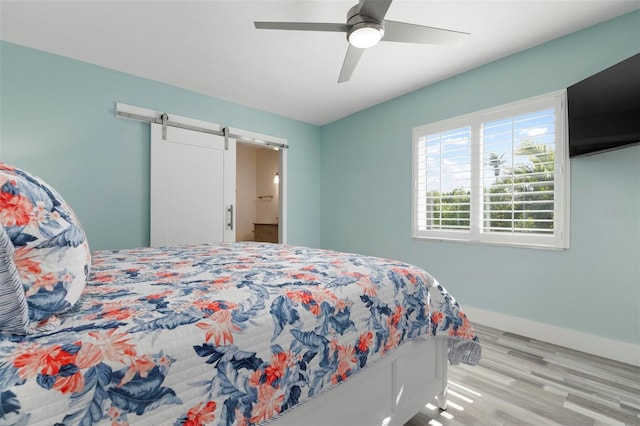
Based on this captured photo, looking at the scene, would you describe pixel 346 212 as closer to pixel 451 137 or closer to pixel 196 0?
pixel 451 137

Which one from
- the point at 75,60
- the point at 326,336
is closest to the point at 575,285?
the point at 326,336

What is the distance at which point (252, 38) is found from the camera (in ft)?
8.14

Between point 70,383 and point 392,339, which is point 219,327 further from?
point 392,339

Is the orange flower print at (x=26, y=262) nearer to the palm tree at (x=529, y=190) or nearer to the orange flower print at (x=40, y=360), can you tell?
the orange flower print at (x=40, y=360)

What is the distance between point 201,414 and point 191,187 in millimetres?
3120

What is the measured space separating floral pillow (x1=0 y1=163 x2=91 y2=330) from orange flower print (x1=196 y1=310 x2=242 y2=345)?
350mm

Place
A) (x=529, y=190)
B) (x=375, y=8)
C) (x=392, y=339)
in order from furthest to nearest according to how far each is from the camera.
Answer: (x=529, y=190) → (x=375, y=8) → (x=392, y=339)

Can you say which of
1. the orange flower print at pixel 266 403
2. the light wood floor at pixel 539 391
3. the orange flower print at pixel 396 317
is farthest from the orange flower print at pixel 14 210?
the light wood floor at pixel 539 391

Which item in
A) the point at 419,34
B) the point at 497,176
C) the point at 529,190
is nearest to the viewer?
the point at 419,34

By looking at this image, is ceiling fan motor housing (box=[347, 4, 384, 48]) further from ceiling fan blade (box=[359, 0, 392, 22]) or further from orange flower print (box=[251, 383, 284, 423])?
orange flower print (box=[251, 383, 284, 423])

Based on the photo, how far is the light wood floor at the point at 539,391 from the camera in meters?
1.59

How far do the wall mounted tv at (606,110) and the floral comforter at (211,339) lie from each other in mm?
1752

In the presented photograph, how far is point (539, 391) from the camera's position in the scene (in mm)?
1812

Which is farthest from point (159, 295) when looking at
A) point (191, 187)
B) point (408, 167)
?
point (408, 167)
